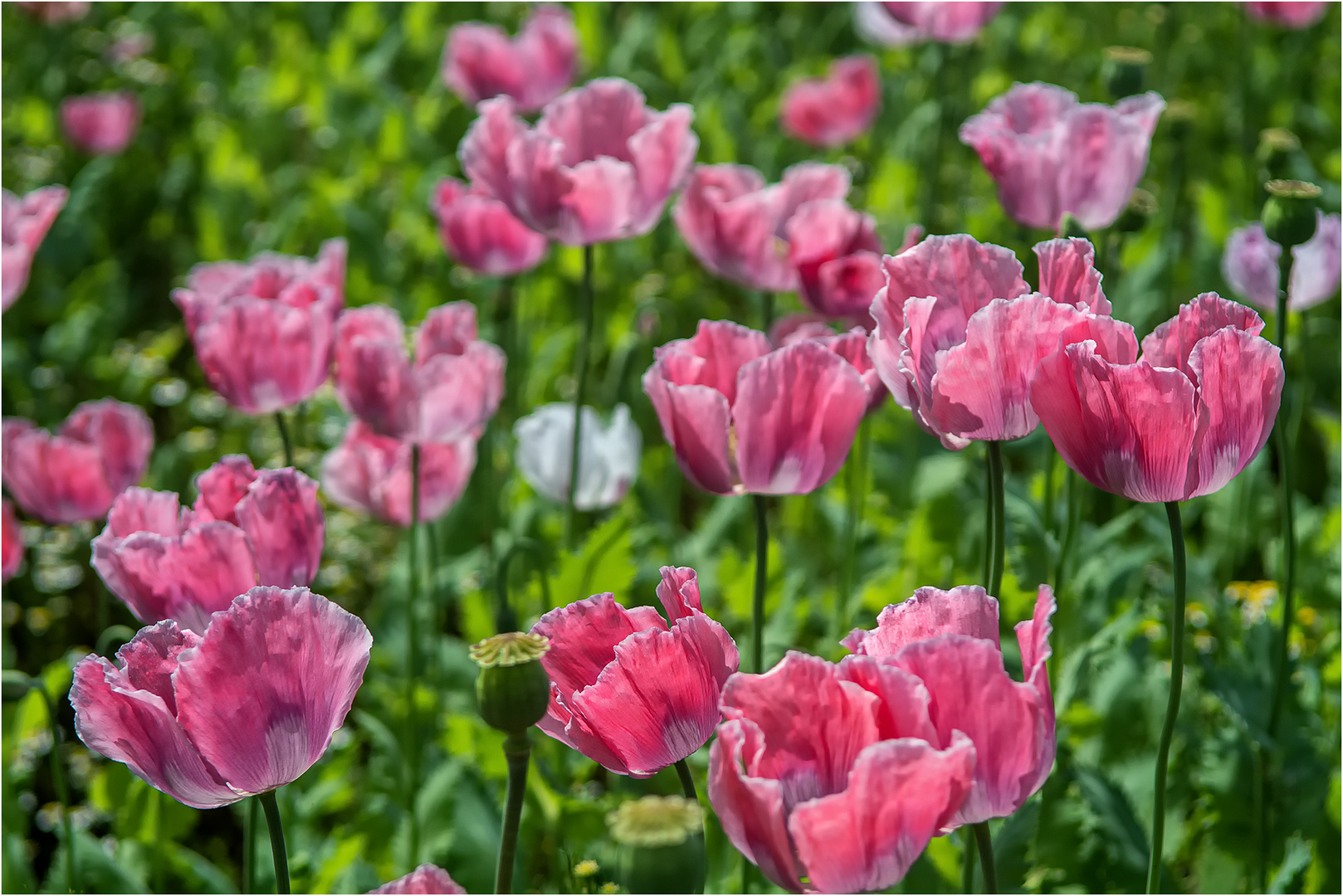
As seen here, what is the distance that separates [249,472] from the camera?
131 cm

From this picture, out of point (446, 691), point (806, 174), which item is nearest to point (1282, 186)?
point (806, 174)

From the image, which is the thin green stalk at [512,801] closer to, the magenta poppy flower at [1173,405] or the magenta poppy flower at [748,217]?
the magenta poppy flower at [1173,405]

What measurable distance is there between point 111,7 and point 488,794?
5.17m

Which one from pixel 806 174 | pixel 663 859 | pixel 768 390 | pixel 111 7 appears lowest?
pixel 663 859

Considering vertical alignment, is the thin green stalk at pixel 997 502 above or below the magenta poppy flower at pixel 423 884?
above

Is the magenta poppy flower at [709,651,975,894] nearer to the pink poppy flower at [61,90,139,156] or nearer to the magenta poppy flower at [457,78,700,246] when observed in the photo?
the magenta poppy flower at [457,78,700,246]

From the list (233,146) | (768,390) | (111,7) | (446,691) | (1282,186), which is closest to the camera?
(768,390)

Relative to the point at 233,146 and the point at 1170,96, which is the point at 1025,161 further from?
the point at 233,146

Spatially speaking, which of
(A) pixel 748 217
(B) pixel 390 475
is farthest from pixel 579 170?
(B) pixel 390 475

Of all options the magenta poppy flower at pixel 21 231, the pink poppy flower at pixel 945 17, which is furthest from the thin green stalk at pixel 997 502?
the pink poppy flower at pixel 945 17

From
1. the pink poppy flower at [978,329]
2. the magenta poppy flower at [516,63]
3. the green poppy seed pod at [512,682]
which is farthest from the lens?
the magenta poppy flower at [516,63]

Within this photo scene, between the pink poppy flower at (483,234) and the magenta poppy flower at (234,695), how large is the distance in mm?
1344

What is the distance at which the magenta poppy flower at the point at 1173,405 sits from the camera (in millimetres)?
970

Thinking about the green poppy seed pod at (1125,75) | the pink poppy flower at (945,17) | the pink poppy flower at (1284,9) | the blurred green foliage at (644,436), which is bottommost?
the blurred green foliage at (644,436)
